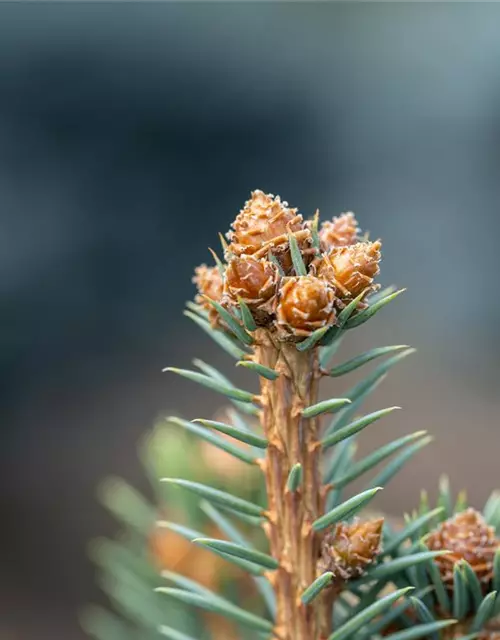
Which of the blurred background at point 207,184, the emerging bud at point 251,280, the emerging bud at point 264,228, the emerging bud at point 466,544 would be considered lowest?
the emerging bud at point 466,544

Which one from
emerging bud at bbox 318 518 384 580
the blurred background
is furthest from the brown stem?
the blurred background

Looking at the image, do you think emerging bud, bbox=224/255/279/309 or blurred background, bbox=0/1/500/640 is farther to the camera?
blurred background, bbox=0/1/500/640

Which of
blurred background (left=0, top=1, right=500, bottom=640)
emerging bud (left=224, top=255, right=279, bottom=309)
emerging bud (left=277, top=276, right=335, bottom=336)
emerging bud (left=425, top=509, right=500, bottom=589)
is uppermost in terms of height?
blurred background (left=0, top=1, right=500, bottom=640)

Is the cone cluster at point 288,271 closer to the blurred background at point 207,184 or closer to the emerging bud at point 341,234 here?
the emerging bud at point 341,234

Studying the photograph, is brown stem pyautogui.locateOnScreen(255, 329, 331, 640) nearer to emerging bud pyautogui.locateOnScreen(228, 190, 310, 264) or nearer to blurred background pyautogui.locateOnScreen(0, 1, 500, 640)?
emerging bud pyautogui.locateOnScreen(228, 190, 310, 264)

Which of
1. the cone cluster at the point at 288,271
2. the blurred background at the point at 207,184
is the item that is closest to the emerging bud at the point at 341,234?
the cone cluster at the point at 288,271

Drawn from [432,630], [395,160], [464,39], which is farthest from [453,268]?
[432,630]

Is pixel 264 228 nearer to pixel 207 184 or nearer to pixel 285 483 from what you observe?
pixel 285 483

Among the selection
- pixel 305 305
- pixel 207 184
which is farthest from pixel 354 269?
pixel 207 184
